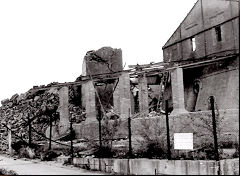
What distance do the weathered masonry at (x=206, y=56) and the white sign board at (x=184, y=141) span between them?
599 inches

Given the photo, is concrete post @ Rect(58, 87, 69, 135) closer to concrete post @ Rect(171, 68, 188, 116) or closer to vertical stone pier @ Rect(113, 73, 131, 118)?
vertical stone pier @ Rect(113, 73, 131, 118)

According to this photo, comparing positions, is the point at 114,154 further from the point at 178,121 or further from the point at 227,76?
the point at 227,76

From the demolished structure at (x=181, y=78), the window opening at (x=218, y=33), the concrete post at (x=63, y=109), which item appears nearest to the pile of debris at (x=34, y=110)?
the demolished structure at (x=181, y=78)

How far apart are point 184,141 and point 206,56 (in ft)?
63.6

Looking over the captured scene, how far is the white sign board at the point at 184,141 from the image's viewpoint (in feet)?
38.3

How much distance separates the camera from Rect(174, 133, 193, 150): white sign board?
11.7 meters

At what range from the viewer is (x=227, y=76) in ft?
92.1

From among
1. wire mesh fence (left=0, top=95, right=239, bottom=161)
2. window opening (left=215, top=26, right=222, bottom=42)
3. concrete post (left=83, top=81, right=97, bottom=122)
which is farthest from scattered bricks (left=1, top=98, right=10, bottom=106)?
window opening (left=215, top=26, right=222, bottom=42)

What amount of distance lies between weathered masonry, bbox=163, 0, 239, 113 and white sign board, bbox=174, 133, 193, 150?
1521cm

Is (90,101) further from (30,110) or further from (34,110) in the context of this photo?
(30,110)

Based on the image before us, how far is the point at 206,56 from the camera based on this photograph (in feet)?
99.1

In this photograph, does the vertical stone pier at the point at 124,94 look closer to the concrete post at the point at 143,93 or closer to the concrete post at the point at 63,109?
the concrete post at the point at 143,93

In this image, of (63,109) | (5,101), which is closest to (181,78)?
(63,109)

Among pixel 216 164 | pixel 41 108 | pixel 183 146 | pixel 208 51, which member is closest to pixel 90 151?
pixel 183 146
